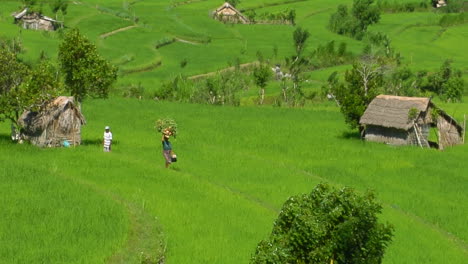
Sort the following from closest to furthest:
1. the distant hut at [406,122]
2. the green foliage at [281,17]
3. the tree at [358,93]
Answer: the distant hut at [406,122], the tree at [358,93], the green foliage at [281,17]

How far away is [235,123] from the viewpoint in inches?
1694

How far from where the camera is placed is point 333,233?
12.2m

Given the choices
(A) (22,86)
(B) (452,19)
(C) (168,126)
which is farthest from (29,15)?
(B) (452,19)

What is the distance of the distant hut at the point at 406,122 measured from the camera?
38.7 meters

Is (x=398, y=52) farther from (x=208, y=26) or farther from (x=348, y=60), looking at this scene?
(x=208, y=26)

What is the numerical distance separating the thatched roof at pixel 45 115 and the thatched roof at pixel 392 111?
55.2 feet

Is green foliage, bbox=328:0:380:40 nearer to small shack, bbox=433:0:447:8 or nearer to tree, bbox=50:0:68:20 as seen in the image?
small shack, bbox=433:0:447:8

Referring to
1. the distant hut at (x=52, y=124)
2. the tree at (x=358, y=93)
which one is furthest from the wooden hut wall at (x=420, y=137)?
the distant hut at (x=52, y=124)

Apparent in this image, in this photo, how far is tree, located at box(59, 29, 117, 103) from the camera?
34938 millimetres

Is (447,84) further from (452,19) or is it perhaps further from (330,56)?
(452,19)

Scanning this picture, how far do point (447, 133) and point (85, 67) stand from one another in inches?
810

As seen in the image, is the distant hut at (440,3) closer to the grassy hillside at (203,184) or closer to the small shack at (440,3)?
the small shack at (440,3)

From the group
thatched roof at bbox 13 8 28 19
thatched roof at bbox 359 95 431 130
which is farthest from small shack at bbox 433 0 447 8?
thatched roof at bbox 359 95 431 130

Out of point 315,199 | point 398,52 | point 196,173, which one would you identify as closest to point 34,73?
point 196,173
